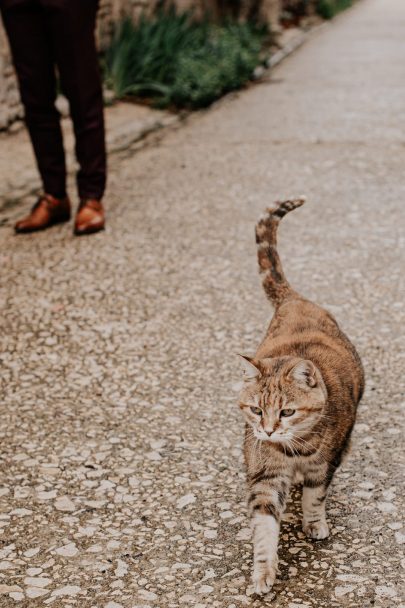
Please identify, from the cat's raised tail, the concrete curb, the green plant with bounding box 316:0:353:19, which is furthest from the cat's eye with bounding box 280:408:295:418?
the green plant with bounding box 316:0:353:19

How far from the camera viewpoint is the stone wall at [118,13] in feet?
24.7

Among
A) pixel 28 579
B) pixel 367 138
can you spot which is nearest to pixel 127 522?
pixel 28 579

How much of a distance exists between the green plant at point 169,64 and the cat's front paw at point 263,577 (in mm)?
6906

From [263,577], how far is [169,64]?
7557mm

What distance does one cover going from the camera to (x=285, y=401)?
2480 mm

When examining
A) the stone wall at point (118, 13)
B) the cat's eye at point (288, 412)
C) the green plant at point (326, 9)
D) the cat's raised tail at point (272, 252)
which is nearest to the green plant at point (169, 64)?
the stone wall at point (118, 13)

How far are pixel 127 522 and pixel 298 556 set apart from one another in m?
0.54

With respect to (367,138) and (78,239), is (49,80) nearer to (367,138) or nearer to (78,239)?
(78,239)

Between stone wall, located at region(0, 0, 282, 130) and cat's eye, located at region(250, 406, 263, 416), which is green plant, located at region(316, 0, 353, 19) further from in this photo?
cat's eye, located at region(250, 406, 263, 416)

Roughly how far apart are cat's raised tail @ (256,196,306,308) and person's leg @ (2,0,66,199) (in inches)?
88.4

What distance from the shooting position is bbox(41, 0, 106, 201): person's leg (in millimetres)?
4824

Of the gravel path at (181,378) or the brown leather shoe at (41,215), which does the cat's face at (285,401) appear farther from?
the brown leather shoe at (41,215)

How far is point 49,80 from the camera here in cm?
504

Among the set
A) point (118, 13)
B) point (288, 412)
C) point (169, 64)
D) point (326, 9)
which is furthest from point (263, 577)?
point (326, 9)
